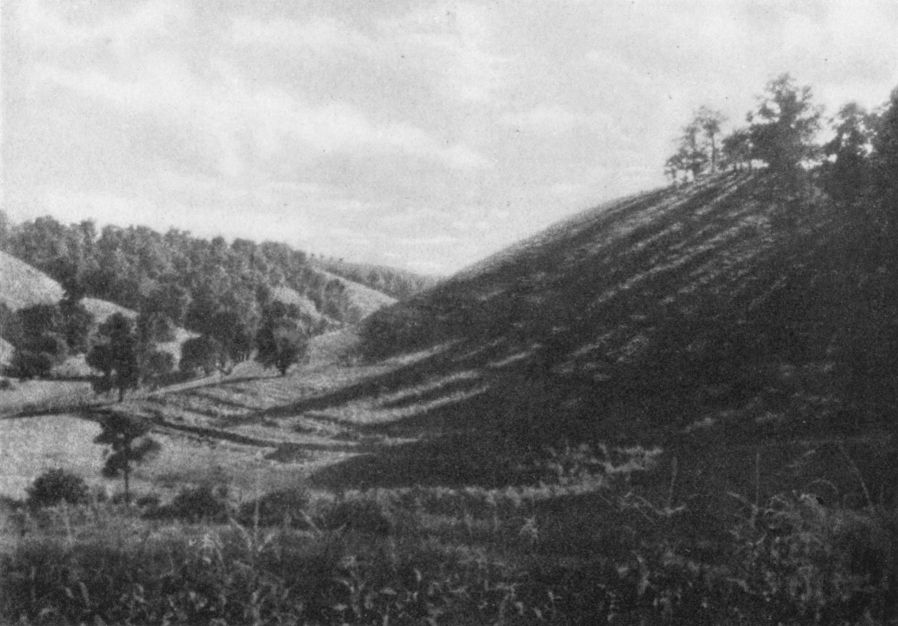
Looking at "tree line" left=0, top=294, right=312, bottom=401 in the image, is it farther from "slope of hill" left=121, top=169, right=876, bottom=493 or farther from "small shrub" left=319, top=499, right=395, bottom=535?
"small shrub" left=319, top=499, right=395, bottom=535

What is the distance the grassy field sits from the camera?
579cm

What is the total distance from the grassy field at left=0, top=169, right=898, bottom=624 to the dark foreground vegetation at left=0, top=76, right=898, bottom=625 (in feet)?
0.16

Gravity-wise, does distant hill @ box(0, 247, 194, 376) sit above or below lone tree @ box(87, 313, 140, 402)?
above

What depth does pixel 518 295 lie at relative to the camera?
69438 millimetres

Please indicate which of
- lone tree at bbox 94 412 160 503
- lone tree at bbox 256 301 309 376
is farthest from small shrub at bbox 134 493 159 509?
lone tree at bbox 256 301 309 376

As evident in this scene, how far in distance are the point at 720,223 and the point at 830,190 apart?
92.9 ft

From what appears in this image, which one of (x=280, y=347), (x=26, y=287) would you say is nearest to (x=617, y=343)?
(x=280, y=347)

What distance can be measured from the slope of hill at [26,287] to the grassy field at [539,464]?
48662mm

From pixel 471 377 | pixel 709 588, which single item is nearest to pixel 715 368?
pixel 471 377

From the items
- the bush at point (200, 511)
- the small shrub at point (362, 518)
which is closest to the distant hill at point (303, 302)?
the bush at point (200, 511)

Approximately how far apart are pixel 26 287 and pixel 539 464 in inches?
4238

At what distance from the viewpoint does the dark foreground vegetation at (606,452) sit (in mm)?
5789

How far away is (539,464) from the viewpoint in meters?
31.3

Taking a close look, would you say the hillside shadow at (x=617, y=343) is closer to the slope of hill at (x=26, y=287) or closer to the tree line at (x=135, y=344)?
the tree line at (x=135, y=344)
